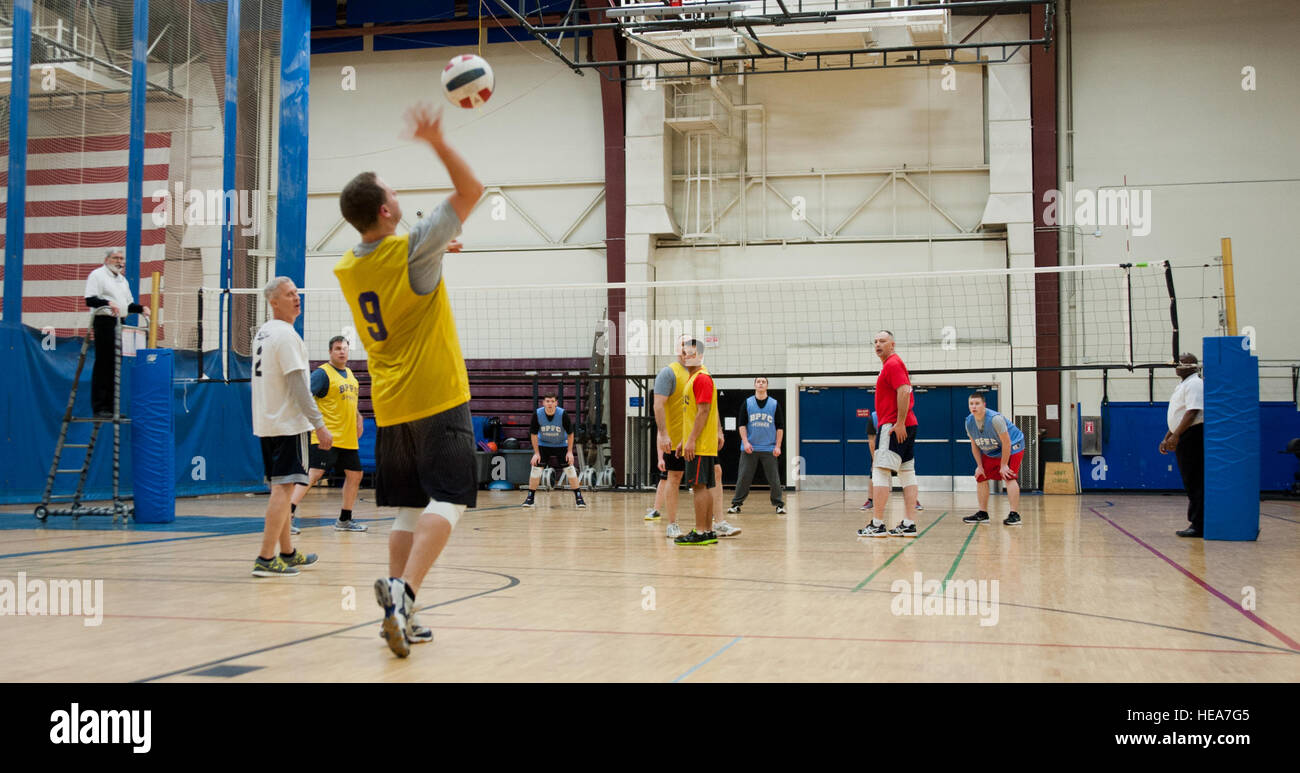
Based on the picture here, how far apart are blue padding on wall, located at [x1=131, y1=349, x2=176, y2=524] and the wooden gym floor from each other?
0.80 metres

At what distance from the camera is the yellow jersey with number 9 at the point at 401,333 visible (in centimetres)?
373

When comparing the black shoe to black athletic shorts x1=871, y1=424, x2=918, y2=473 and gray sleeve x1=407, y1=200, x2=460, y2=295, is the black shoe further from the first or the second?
gray sleeve x1=407, y1=200, x2=460, y2=295

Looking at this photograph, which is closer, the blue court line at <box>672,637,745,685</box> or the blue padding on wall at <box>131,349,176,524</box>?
the blue court line at <box>672,637,745,685</box>

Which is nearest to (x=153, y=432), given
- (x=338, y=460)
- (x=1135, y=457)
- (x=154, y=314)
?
(x=154, y=314)

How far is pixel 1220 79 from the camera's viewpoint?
61.7ft

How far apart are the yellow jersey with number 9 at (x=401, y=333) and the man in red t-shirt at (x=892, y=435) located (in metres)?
5.77

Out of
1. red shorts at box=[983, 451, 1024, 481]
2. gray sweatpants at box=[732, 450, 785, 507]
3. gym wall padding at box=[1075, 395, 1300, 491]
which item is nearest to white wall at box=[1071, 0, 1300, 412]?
gym wall padding at box=[1075, 395, 1300, 491]

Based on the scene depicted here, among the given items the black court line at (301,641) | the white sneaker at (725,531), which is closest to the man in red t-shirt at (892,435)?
the white sneaker at (725,531)

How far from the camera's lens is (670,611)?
4.72 meters

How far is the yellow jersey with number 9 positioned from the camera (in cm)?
373

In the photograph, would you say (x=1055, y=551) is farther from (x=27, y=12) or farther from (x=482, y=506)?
(x=27, y=12)

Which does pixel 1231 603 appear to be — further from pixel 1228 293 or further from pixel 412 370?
pixel 1228 293

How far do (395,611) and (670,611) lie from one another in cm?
155

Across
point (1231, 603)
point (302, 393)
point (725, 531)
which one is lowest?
point (725, 531)
